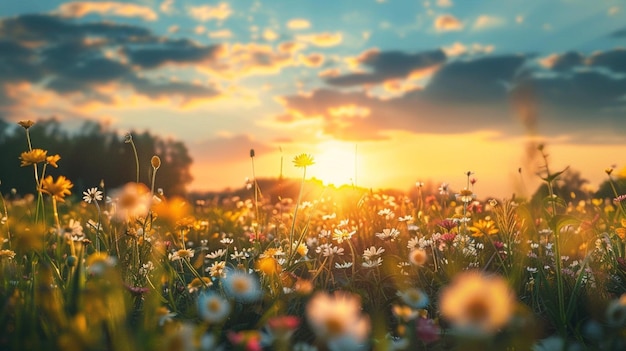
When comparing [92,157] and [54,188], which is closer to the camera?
[54,188]

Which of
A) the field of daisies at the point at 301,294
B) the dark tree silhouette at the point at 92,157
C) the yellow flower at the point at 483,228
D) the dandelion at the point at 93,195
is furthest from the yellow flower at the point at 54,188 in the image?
the dark tree silhouette at the point at 92,157

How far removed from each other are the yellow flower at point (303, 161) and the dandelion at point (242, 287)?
0.79 m

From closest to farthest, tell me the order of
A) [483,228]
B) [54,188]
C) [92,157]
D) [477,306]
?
[477,306]
[54,188]
[483,228]
[92,157]

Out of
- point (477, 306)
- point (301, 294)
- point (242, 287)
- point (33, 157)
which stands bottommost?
point (301, 294)

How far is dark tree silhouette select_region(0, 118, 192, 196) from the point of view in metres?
25.4

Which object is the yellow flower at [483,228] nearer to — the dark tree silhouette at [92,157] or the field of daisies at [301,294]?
the field of daisies at [301,294]

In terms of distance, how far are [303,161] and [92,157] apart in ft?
84.3

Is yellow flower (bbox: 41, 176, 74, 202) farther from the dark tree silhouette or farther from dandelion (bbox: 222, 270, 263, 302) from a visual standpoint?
Answer: the dark tree silhouette

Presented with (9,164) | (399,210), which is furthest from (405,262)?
(9,164)

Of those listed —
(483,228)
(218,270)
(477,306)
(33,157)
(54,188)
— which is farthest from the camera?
(483,228)

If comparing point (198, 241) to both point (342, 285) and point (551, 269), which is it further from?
point (551, 269)

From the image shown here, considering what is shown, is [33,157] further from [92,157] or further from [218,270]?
[92,157]

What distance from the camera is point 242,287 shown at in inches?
93.0

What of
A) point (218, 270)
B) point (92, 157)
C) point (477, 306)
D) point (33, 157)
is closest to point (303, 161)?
point (218, 270)
